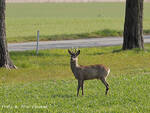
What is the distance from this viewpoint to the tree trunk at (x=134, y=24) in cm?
2539

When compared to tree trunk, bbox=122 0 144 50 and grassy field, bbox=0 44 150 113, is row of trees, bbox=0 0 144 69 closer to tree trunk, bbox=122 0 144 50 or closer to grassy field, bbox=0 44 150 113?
tree trunk, bbox=122 0 144 50

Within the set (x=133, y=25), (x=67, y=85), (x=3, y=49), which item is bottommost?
(x=67, y=85)

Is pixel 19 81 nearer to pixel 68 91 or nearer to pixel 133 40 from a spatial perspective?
pixel 68 91

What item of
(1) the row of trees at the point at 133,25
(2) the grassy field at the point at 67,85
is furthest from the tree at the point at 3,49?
(1) the row of trees at the point at 133,25

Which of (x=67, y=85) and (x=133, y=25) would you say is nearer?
(x=67, y=85)

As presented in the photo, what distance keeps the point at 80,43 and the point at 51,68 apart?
34.5ft

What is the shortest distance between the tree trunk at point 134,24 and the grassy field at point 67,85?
594mm

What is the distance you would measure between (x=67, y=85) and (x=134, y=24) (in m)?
9.83

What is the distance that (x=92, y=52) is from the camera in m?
25.9

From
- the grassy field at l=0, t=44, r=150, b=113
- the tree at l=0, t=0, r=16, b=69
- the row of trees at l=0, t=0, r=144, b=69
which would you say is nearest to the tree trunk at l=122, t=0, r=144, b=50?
the row of trees at l=0, t=0, r=144, b=69

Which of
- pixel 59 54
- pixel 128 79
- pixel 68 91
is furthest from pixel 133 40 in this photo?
pixel 68 91

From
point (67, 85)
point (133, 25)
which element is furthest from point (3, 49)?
point (133, 25)

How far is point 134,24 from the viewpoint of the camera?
25438 mm

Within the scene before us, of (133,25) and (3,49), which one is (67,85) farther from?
(133,25)
